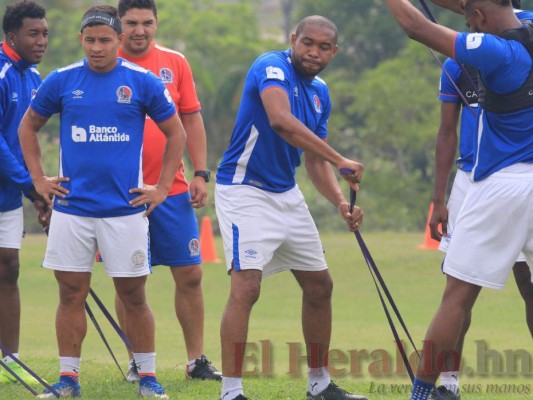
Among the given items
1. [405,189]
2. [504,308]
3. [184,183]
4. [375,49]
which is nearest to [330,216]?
[405,189]

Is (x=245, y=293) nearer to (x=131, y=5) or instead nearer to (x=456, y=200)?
(x=456, y=200)

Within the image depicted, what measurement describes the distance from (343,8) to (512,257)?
5498 cm

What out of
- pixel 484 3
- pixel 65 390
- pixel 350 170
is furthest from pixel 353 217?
pixel 65 390

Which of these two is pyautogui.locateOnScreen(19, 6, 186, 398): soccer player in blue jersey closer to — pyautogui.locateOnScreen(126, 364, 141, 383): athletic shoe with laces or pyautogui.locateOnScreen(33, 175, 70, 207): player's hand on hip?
pyautogui.locateOnScreen(33, 175, 70, 207): player's hand on hip

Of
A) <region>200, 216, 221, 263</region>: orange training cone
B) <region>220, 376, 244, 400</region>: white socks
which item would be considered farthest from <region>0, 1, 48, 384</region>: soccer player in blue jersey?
<region>200, 216, 221, 263</region>: orange training cone

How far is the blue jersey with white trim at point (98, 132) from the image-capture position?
761cm

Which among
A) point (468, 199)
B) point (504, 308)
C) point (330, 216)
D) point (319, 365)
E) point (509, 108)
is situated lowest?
point (330, 216)

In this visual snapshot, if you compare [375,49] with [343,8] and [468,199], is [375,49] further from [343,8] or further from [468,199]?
[468,199]

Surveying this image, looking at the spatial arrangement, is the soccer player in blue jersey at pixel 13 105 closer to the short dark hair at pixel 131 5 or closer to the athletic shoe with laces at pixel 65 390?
the short dark hair at pixel 131 5

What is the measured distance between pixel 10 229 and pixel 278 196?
7.81 ft

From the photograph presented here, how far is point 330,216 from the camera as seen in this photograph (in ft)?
133

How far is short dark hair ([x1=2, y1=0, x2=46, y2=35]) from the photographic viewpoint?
8.91m

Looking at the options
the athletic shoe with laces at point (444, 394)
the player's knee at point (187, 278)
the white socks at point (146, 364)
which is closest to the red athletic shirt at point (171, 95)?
the player's knee at point (187, 278)

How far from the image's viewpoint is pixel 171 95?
9086 millimetres
